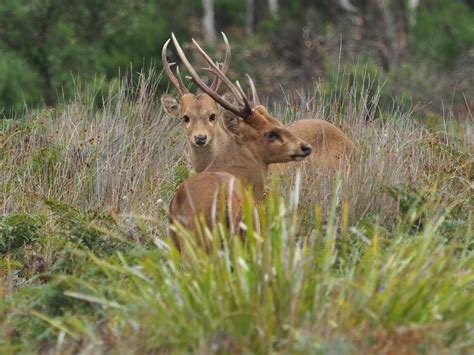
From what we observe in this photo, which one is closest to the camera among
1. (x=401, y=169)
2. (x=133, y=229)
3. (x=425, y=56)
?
(x=133, y=229)

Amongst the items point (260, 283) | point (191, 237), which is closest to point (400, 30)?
point (191, 237)

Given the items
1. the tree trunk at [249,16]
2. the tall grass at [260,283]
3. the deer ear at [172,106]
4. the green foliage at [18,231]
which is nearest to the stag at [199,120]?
the deer ear at [172,106]

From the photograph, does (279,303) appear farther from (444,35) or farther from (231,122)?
(444,35)

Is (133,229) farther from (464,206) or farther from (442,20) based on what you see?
(442,20)

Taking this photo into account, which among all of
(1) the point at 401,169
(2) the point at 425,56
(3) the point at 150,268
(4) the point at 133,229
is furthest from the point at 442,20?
(3) the point at 150,268

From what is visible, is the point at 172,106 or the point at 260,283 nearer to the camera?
the point at 260,283

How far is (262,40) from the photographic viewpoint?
27.0 meters

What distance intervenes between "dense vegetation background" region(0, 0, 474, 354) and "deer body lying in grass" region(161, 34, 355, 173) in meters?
0.17

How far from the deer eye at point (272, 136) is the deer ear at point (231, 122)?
0.20 meters

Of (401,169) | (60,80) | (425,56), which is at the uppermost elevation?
(401,169)

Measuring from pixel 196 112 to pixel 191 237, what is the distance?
4360mm

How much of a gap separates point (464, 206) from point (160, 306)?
330 cm

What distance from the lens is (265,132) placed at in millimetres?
8406

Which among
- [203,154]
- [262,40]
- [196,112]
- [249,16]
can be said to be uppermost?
[196,112]
